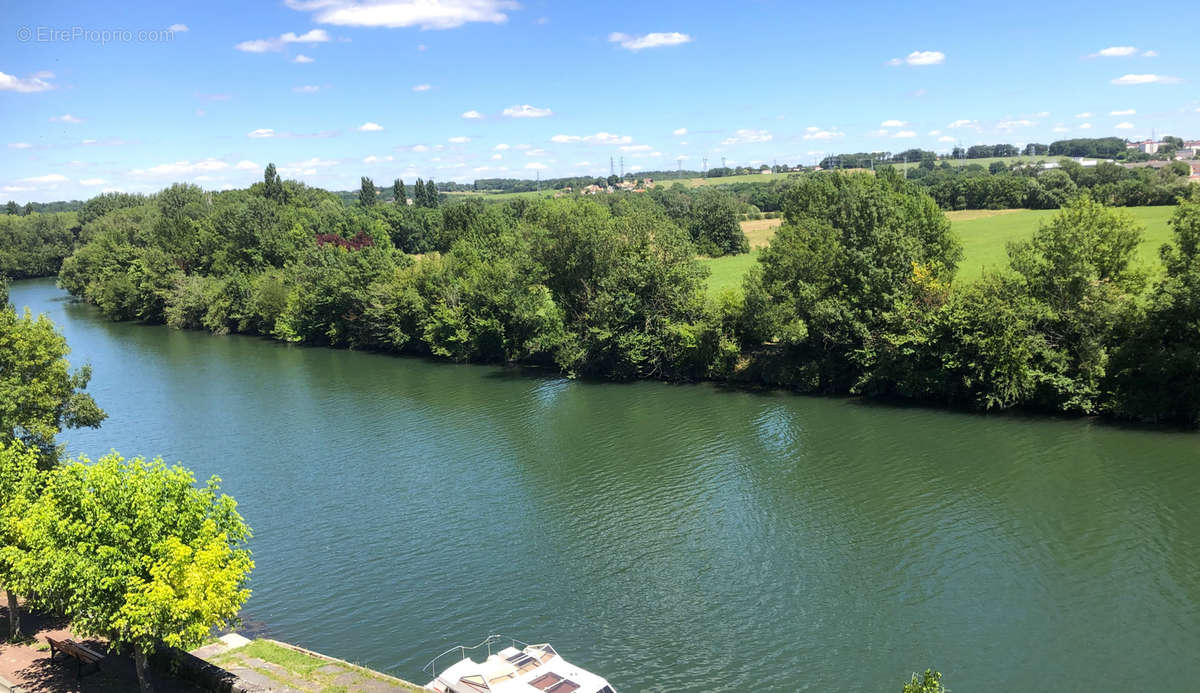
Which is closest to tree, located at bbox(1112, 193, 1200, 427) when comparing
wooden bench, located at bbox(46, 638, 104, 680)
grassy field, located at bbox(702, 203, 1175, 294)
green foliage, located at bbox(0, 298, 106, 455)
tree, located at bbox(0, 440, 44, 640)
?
grassy field, located at bbox(702, 203, 1175, 294)

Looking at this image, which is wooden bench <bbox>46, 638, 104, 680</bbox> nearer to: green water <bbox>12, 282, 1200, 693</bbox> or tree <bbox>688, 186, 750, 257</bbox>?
green water <bbox>12, 282, 1200, 693</bbox>

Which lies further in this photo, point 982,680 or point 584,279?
point 584,279

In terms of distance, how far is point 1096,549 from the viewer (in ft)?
90.2

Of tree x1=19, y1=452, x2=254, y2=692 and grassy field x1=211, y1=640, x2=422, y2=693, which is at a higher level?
tree x1=19, y1=452, x2=254, y2=692

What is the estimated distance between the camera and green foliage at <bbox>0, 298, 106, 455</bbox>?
30891 millimetres

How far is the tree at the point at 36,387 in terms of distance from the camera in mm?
30891

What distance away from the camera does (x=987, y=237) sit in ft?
303

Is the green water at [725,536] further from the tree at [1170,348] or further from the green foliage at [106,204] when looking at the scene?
the green foliage at [106,204]

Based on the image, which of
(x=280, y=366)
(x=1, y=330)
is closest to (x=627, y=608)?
(x=1, y=330)

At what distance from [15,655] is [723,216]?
96250 millimetres

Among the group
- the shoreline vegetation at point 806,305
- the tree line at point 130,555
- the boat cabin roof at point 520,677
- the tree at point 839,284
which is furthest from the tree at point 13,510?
the tree at point 839,284

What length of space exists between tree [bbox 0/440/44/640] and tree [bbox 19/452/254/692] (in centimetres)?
70

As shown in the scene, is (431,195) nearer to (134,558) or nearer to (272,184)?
(272,184)

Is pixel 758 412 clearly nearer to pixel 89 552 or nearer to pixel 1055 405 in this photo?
pixel 1055 405
